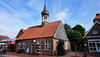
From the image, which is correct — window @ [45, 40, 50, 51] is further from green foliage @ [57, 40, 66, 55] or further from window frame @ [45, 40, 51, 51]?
green foliage @ [57, 40, 66, 55]

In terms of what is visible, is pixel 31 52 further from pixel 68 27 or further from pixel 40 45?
pixel 68 27

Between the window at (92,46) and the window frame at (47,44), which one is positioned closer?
the window frame at (47,44)

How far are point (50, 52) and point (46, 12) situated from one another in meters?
11.5

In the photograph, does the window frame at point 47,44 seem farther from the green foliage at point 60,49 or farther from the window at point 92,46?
the window at point 92,46

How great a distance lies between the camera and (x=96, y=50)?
17547 millimetres

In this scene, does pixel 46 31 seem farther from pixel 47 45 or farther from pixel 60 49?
pixel 60 49

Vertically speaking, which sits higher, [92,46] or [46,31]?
[46,31]

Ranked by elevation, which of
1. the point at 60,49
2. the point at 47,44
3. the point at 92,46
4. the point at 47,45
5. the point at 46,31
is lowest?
the point at 92,46

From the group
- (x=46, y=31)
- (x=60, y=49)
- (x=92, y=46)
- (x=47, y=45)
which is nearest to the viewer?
(x=60, y=49)

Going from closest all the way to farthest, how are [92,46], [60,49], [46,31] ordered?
[60,49] → [46,31] → [92,46]

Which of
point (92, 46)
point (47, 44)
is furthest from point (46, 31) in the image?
point (92, 46)

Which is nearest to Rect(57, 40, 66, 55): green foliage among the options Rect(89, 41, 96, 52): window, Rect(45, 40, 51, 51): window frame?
Rect(45, 40, 51, 51): window frame

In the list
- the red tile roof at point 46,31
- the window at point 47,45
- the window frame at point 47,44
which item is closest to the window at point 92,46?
the red tile roof at point 46,31

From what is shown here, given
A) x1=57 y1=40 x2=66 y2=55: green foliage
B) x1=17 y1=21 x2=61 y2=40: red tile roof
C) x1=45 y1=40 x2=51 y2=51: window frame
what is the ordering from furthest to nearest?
x1=17 y1=21 x2=61 y2=40: red tile roof, x1=45 y1=40 x2=51 y2=51: window frame, x1=57 y1=40 x2=66 y2=55: green foliage
